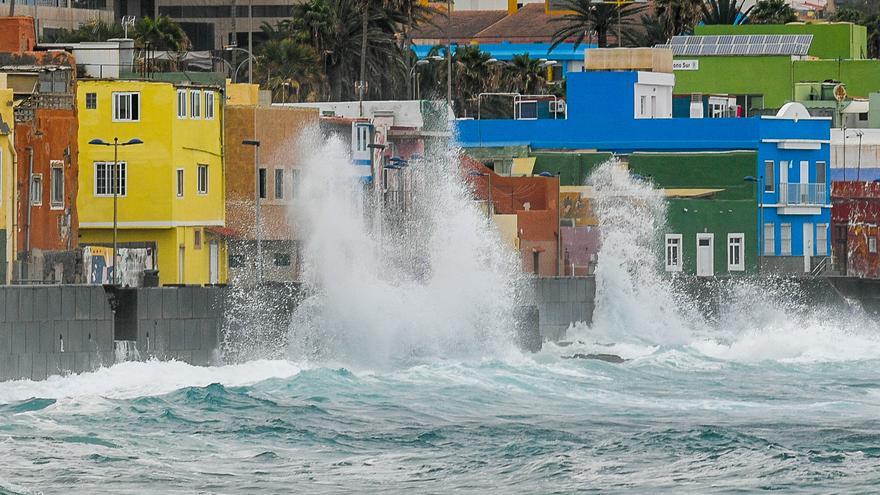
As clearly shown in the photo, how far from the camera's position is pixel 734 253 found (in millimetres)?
86625

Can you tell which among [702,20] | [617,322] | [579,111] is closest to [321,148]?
[617,322]

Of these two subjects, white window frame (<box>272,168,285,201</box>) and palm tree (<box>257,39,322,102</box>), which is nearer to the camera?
white window frame (<box>272,168,285,201</box>)

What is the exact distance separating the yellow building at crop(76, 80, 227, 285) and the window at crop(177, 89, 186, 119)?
0.09 feet

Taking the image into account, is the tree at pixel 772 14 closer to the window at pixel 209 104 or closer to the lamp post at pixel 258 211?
the lamp post at pixel 258 211

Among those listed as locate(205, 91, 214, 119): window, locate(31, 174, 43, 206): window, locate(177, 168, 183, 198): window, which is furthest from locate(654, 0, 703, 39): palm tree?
locate(31, 174, 43, 206): window

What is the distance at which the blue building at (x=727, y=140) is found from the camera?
88812 millimetres

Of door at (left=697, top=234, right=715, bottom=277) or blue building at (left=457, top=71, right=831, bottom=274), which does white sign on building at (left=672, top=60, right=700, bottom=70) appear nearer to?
blue building at (left=457, top=71, right=831, bottom=274)

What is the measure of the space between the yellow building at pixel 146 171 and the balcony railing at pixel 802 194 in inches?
1145

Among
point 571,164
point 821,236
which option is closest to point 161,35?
point 571,164

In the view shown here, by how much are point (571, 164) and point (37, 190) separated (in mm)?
31849

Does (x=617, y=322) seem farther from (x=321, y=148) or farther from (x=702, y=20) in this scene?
(x=702, y=20)

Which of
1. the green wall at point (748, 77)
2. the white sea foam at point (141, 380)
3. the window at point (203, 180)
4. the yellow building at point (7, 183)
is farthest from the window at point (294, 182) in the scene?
the green wall at point (748, 77)

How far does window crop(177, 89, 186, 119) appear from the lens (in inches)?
2589

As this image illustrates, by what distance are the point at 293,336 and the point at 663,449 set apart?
16.7 meters
